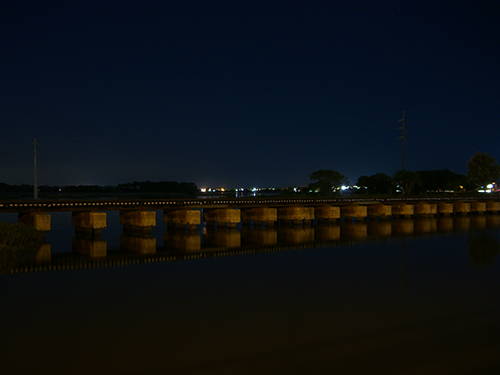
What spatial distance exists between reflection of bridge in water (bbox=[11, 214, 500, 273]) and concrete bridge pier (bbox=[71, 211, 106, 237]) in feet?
1.06

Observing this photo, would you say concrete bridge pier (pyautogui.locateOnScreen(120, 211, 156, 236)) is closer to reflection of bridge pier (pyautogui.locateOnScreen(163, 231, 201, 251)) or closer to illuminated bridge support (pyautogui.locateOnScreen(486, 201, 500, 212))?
reflection of bridge pier (pyautogui.locateOnScreen(163, 231, 201, 251))

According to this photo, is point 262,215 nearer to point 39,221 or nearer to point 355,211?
point 355,211

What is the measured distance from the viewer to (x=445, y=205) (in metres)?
49.9

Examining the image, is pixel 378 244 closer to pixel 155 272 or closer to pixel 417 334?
pixel 155 272

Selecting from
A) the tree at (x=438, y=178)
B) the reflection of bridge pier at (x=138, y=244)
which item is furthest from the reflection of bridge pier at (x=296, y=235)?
the tree at (x=438, y=178)

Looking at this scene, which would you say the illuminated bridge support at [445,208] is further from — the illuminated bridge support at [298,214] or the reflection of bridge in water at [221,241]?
the illuminated bridge support at [298,214]

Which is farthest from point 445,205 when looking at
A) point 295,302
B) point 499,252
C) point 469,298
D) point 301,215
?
point 295,302

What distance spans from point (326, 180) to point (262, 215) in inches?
1130

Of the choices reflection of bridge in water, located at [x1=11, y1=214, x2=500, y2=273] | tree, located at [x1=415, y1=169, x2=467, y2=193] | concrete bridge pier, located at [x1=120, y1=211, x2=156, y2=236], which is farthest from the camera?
tree, located at [x1=415, y1=169, x2=467, y2=193]

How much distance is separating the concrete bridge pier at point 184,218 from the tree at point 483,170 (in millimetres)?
70780

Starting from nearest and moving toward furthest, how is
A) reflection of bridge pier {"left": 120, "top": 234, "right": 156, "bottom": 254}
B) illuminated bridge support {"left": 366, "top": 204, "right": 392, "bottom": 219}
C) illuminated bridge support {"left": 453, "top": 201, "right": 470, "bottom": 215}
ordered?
reflection of bridge pier {"left": 120, "top": 234, "right": 156, "bottom": 254}, illuminated bridge support {"left": 366, "top": 204, "right": 392, "bottom": 219}, illuminated bridge support {"left": 453, "top": 201, "right": 470, "bottom": 215}

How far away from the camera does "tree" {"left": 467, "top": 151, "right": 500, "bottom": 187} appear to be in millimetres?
83250

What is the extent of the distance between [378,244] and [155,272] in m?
14.8

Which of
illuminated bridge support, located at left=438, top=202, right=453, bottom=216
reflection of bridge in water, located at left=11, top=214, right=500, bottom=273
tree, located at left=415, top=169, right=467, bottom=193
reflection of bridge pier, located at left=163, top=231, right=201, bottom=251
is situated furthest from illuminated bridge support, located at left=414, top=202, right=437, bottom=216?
tree, located at left=415, top=169, right=467, bottom=193
